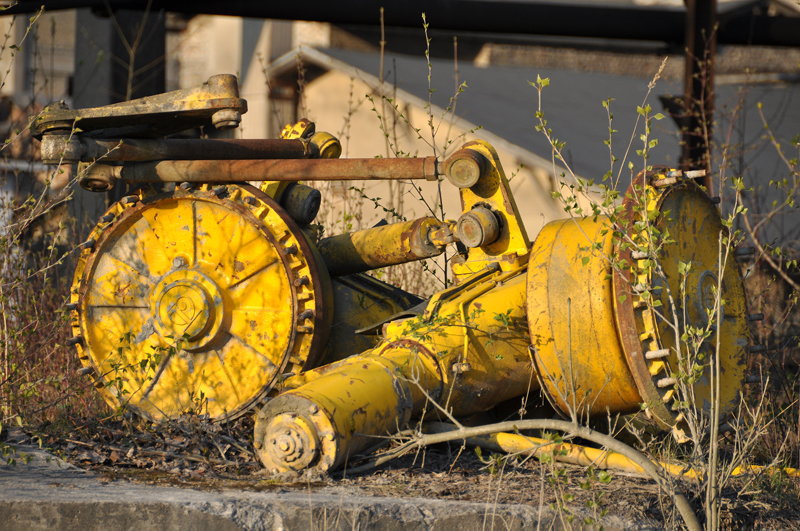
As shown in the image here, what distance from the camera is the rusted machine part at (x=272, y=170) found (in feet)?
11.8

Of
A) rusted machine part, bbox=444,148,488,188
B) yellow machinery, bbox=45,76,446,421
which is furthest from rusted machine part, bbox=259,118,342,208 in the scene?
rusted machine part, bbox=444,148,488,188

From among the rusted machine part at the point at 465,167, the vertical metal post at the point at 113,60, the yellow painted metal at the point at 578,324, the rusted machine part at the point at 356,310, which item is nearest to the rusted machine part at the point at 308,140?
the rusted machine part at the point at 356,310

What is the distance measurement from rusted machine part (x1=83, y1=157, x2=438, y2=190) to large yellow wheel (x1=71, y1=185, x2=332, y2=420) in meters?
0.07

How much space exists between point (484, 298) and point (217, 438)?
1.22m

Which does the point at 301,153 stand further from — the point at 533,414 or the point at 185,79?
the point at 185,79

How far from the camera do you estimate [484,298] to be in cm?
352

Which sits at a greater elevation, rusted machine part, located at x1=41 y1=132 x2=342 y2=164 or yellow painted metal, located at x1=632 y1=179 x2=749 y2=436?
rusted machine part, located at x1=41 y1=132 x2=342 y2=164

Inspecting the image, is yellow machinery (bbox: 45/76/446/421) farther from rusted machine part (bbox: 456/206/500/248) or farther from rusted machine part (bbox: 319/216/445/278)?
rusted machine part (bbox: 456/206/500/248)

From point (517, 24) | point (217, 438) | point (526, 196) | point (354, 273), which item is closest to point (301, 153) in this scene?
point (354, 273)

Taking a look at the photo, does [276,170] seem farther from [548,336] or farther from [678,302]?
[678,302]

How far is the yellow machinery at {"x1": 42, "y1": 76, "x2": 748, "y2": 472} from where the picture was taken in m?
3.19

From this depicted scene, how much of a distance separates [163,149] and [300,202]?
25.8 inches

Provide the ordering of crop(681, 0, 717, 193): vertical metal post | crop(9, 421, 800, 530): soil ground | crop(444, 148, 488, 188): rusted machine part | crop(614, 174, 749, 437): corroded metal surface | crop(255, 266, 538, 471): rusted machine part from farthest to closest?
crop(681, 0, 717, 193): vertical metal post
crop(444, 148, 488, 188): rusted machine part
crop(614, 174, 749, 437): corroded metal surface
crop(255, 266, 538, 471): rusted machine part
crop(9, 421, 800, 530): soil ground

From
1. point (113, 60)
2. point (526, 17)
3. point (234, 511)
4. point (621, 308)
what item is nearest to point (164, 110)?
point (234, 511)
